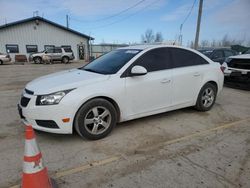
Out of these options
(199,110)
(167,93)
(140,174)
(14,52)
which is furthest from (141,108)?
(14,52)

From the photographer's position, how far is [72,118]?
3236 mm

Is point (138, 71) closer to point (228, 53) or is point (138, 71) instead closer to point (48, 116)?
point (48, 116)

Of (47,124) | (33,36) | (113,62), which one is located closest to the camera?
(47,124)

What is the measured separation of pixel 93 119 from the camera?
11.3 ft

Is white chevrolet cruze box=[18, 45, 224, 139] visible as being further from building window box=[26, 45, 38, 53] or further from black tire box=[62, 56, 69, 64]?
building window box=[26, 45, 38, 53]

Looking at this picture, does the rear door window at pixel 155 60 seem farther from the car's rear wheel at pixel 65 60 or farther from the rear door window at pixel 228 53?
the car's rear wheel at pixel 65 60

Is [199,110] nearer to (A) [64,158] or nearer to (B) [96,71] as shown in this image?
(B) [96,71]

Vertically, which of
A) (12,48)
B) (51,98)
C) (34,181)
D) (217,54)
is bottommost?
(34,181)

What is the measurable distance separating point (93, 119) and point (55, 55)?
74.1ft

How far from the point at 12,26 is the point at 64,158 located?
28347 mm

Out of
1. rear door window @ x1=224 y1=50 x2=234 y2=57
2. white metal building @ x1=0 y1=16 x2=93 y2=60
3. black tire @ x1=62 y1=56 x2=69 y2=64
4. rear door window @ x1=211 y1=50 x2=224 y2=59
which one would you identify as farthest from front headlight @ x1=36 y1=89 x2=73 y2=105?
white metal building @ x1=0 y1=16 x2=93 y2=60

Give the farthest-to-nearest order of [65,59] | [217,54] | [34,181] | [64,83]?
[65,59]
[217,54]
[64,83]
[34,181]

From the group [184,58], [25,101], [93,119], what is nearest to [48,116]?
[25,101]

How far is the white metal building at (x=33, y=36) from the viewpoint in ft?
85.7
